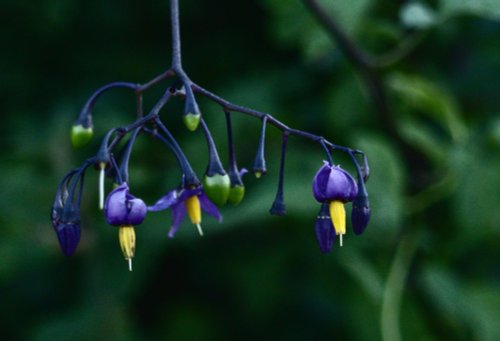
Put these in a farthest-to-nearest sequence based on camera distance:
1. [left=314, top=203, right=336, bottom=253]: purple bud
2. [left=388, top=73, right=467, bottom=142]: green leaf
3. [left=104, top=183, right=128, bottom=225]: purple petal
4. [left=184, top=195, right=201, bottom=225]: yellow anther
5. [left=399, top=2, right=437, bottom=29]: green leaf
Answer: [left=388, top=73, right=467, bottom=142]: green leaf < [left=399, top=2, right=437, bottom=29]: green leaf < [left=184, top=195, right=201, bottom=225]: yellow anther < [left=314, top=203, right=336, bottom=253]: purple bud < [left=104, top=183, right=128, bottom=225]: purple petal

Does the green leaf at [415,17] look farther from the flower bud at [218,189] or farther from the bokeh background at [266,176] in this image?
the flower bud at [218,189]

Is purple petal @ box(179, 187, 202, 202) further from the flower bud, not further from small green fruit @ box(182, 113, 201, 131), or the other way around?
small green fruit @ box(182, 113, 201, 131)

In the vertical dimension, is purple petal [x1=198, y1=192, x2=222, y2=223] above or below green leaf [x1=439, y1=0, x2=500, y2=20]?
below

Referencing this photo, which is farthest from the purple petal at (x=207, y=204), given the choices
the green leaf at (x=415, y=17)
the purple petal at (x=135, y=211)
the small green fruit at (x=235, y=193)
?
the green leaf at (x=415, y=17)

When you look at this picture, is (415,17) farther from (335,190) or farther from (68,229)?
(68,229)

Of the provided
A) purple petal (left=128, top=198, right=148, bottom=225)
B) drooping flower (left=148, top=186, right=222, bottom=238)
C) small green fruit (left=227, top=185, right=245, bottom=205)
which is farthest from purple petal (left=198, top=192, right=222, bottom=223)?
purple petal (left=128, top=198, right=148, bottom=225)

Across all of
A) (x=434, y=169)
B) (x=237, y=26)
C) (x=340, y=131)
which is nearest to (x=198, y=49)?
(x=237, y=26)
